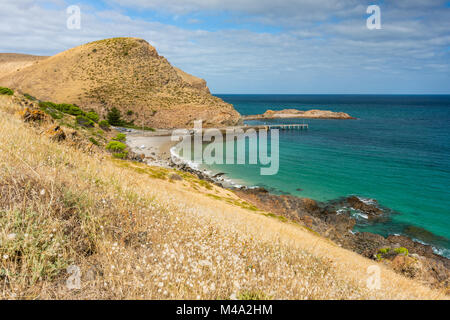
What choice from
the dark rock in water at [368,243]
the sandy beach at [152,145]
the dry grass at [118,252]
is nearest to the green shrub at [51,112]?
the sandy beach at [152,145]

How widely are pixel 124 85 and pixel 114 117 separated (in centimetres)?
1658

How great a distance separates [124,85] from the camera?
77125mm

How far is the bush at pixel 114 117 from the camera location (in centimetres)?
6506

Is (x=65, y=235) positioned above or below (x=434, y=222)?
above

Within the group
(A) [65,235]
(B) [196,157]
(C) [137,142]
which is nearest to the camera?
(A) [65,235]

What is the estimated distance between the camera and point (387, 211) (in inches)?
1010

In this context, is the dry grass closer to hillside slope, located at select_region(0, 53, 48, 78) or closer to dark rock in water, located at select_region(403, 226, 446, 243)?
dark rock in water, located at select_region(403, 226, 446, 243)

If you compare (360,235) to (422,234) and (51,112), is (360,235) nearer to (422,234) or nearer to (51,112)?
(422,234)

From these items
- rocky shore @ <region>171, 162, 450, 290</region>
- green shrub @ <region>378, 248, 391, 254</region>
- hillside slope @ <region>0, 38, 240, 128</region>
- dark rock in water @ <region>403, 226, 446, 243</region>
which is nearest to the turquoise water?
dark rock in water @ <region>403, 226, 446, 243</region>

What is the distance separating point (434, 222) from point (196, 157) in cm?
3361

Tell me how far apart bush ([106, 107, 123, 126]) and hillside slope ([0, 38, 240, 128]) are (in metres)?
3.06

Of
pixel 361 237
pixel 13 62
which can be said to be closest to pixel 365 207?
pixel 361 237

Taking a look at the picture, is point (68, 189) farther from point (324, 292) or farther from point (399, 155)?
point (399, 155)
